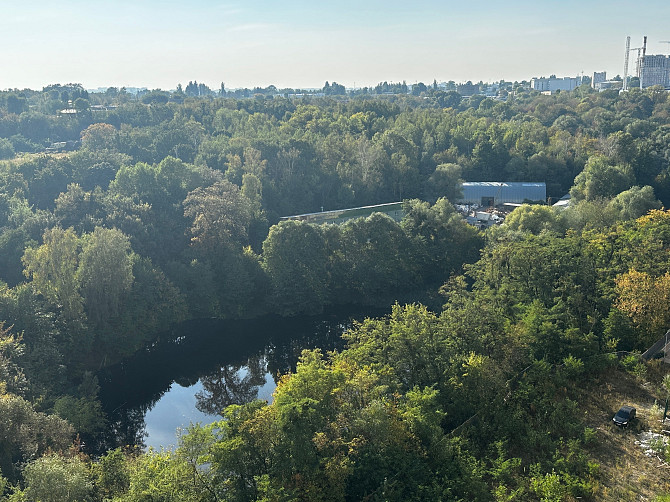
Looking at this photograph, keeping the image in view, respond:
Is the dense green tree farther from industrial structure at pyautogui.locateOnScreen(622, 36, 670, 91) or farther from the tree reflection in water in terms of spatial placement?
industrial structure at pyautogui.locateOnScreen(622, 36, 670, 91)

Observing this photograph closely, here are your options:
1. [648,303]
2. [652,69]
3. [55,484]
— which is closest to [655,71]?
[652,69]

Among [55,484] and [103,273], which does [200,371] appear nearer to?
[103,273]

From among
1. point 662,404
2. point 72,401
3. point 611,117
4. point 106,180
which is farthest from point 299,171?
point 611,117

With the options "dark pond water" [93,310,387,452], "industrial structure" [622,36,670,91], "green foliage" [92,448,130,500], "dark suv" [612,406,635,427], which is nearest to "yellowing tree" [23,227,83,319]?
"dark pond water" [93,310,387,452]

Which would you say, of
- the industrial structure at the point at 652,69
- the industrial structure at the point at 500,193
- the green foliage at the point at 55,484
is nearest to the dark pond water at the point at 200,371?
the green foliage at the point at 55,484

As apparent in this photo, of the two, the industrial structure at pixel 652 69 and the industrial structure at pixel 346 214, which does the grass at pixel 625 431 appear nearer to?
the industrial structure at pixel 346 214
